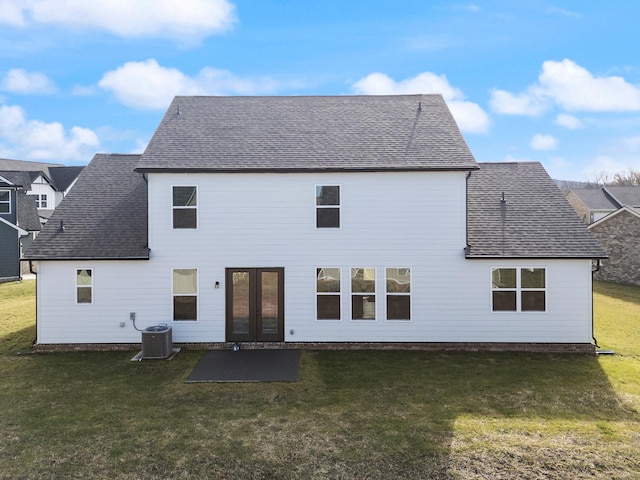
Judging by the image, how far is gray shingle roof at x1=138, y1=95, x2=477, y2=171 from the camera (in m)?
12.1

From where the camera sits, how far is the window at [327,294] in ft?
39.4

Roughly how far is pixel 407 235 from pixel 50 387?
9.94 m

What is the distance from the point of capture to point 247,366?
10.4 meters

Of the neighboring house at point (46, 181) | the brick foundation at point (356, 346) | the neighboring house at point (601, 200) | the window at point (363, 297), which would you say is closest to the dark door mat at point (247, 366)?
the brick foundation at point (356, 346)

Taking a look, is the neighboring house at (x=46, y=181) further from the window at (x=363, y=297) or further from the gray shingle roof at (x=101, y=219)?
the window at (x=363, y=297)

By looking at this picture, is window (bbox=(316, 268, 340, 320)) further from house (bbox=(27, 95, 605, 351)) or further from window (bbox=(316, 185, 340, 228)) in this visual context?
window (bbox=(316, 185, 340, 228))

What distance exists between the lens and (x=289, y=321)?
39.4ft

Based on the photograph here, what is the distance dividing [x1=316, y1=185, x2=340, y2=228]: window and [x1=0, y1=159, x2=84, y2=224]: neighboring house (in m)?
35.5

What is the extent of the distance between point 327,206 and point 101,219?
7.47 metres

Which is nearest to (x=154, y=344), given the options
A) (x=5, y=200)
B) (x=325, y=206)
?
(x=325, y=206)

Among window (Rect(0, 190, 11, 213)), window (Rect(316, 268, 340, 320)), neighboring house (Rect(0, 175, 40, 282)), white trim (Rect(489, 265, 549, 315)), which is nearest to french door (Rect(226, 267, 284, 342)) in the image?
window (Rect(316, 268, 340, 320))

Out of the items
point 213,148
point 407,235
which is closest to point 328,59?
point 213,148

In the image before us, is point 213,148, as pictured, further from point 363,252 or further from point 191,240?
point 363,252

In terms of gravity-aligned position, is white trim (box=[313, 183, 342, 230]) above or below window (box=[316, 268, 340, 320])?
above
